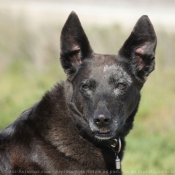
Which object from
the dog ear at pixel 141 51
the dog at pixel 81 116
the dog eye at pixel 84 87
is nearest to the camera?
the dog at pixel 81 116

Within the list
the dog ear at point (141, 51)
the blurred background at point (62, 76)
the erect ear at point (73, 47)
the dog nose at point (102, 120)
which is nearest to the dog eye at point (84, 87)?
the erect ear at point (73, 47)

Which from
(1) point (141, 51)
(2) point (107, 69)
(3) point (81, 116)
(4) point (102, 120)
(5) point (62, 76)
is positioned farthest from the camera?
(5) point (62, 76)

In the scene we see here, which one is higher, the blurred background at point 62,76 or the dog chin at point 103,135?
the dog chin at point 103,135

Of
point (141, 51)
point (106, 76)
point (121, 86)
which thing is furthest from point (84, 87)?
point (141, 51)

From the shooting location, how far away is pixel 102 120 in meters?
5.11

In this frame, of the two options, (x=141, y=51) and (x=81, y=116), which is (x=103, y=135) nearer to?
(x=81, y=116)

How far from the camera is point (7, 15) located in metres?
15.6

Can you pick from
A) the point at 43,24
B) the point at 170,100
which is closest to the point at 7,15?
the point at 43,24

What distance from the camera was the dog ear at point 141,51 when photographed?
5586 mm

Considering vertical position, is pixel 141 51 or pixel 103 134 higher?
pixel 141 51

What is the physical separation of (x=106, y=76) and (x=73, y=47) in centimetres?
Answer: 51

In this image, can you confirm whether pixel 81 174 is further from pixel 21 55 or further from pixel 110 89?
pixel 21 55

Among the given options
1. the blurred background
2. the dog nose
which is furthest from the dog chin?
the blurred background

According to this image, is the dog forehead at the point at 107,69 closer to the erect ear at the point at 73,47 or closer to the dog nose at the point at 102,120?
the erect ear at the point at 73,47
